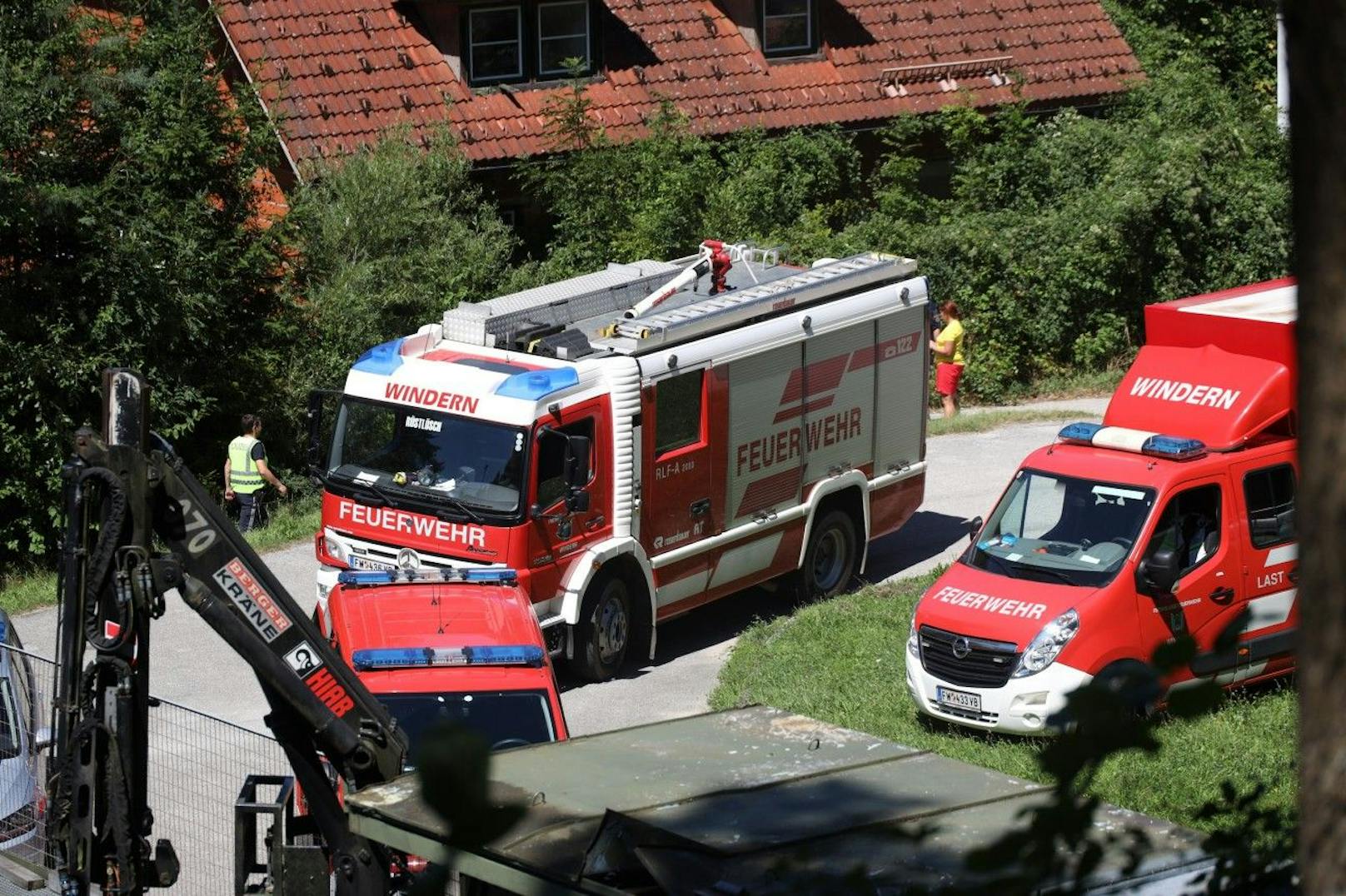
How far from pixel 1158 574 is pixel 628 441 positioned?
4.19 meters

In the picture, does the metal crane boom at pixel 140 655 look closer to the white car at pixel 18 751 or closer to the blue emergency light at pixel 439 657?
the white car at pixel 18 751

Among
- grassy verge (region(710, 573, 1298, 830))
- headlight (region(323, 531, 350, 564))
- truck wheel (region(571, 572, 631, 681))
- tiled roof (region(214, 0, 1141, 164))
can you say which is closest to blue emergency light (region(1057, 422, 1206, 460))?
grassy verge (region(710, 573, 1298, 830))

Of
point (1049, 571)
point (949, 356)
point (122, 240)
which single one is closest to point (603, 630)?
point (1049, 571)

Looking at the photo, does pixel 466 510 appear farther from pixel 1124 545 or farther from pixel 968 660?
pixel 1124 545

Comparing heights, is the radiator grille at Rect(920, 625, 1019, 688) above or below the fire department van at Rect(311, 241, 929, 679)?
below

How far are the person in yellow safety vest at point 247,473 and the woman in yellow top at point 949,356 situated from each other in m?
8.49

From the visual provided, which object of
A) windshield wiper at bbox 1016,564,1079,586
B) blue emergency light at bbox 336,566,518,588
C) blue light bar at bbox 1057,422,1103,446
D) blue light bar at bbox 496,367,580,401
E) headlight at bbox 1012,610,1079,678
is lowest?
headlight at bbox 1012,610,1079,678

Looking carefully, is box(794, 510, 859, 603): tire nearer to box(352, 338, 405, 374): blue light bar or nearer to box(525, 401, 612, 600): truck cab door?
box(525, 401, 612, 600): truck cab door

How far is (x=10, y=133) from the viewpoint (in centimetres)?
1795

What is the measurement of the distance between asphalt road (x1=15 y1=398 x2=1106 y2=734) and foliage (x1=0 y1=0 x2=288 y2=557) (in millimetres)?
2612

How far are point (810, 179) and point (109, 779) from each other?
19152 millimetres

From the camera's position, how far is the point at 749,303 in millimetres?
14898

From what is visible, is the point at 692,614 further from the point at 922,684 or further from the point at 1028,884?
the point at 1028,884

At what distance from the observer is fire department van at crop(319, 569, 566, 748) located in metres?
9.90
